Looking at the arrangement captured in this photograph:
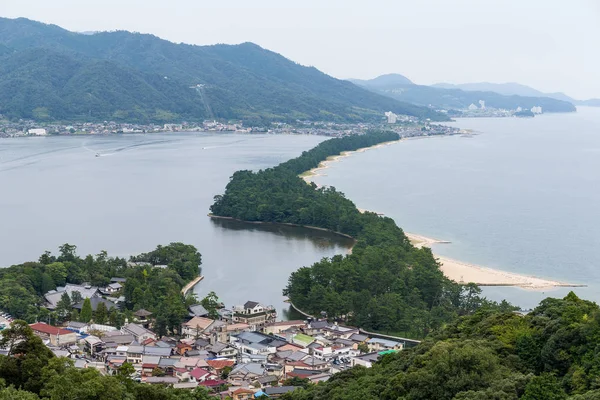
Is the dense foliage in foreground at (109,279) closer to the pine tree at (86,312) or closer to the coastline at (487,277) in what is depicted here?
the pine tree at (86,312)

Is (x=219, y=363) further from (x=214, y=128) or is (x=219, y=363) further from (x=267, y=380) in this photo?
(x=214, y=128)

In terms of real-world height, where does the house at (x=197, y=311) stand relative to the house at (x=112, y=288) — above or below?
above

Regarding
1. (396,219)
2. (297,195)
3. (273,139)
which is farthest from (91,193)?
(273,139)

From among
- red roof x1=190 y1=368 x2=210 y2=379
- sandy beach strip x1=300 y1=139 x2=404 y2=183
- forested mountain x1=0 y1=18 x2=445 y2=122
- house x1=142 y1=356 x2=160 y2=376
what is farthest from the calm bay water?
forested mountain x1=0 y1=18 x2=445 y2=122

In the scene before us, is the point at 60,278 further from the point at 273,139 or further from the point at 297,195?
the point at 273,139

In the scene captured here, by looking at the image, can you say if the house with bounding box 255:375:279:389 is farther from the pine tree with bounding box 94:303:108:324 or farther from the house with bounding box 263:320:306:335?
the pine tree with bounding box 94:303:108:324

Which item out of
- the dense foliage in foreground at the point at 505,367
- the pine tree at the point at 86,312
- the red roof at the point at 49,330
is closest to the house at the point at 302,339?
the dense foliage in foreground at the point at 505,367
